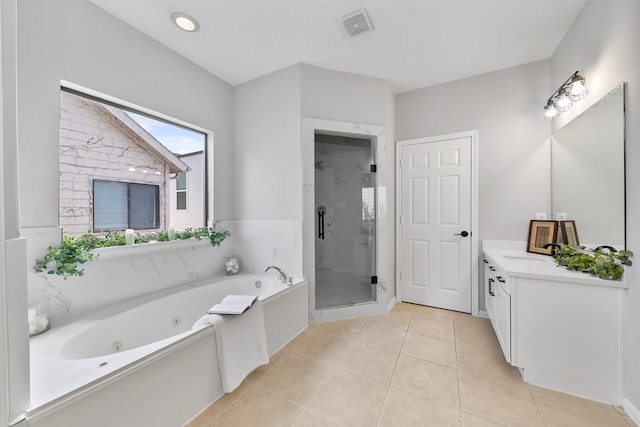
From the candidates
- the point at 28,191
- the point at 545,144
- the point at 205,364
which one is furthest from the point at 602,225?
the point at 28,191

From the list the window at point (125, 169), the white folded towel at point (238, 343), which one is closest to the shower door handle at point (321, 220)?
the white folded towel at point (238, 343)

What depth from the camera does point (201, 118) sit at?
99.3 inches

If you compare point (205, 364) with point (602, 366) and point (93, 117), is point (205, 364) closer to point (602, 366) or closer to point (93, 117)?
point (93, 117)

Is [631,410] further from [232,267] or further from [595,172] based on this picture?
[232,267]

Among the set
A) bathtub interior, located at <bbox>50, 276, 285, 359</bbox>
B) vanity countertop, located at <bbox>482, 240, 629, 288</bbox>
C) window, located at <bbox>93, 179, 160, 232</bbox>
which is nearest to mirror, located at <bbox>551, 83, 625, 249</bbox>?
vanity countertop, located at <bbox>482, 240, 629, 288</bbox>

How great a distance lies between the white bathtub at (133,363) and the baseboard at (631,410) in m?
2.20

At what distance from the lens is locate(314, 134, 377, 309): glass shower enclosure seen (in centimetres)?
275

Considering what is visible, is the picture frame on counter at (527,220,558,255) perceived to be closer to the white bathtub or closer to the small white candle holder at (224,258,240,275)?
the white bathtub

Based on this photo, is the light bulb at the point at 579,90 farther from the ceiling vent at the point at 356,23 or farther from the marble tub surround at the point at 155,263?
the marble tub surround at the point at 155,263

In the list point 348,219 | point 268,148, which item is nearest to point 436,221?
point 348,219

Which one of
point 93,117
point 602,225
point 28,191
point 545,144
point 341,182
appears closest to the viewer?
point 28,191

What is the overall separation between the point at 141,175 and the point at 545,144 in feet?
12.6

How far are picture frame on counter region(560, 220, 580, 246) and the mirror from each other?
0.04 meters

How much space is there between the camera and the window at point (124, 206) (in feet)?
6.06
